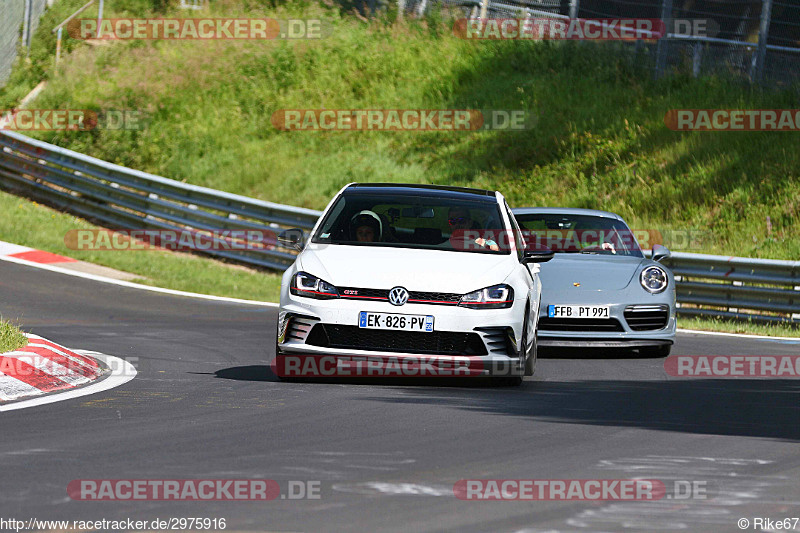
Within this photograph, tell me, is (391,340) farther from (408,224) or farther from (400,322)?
(408,224)

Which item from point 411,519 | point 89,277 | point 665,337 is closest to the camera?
point 411,519

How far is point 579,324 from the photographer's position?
1215cm

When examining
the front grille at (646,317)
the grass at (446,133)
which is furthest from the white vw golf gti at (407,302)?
the grass at (446,133)

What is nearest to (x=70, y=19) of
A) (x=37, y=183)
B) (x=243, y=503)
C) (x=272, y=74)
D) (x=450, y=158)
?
(x=272, y=74)

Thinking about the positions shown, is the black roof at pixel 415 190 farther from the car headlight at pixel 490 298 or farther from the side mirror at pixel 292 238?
the car headlight at pixel 490 298

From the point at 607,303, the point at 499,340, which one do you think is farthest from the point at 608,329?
the point at 499,340

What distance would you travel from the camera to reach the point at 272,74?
30531 mm

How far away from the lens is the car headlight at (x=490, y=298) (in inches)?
365

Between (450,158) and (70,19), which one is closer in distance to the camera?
(450,158)

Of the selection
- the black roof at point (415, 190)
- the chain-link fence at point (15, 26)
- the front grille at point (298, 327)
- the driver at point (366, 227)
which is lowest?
the front grille at point (298, 327)

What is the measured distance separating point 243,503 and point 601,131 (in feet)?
69.2

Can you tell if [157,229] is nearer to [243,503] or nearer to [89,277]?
[89,277]

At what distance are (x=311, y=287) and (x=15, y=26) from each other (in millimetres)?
24098

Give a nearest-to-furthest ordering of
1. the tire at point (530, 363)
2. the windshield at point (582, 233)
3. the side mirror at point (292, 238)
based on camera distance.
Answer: the side mirror at point (292, 238), the tire at point (530, 363), the windshield at point (582, 233)
